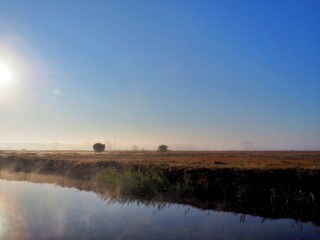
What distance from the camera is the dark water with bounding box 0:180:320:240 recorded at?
58.1 ft

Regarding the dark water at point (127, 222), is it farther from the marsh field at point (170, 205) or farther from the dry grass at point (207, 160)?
the dry grass at point (207, 160)

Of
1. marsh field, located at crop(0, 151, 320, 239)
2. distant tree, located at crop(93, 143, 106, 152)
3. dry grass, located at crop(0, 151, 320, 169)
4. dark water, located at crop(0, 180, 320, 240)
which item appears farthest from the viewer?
distant tree, located at crop(93, 143, 106, 152)

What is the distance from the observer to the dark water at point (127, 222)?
1770cm

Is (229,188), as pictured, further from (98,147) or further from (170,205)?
(98,147)

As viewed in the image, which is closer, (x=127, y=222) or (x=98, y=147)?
(x=127, y=222)

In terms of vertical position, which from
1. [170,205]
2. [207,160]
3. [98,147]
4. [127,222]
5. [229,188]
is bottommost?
[127,222]

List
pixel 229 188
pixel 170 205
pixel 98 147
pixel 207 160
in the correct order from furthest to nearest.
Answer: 1. pixel 98 147
2. pixel 207 160
3. pixel 229 188
4. pixel 170 205

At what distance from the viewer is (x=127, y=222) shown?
2036cm

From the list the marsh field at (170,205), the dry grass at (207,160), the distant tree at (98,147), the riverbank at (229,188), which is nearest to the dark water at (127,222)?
the marsh field at (170,205)

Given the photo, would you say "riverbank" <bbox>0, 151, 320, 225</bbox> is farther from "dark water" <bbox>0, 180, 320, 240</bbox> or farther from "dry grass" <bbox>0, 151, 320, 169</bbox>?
"dry grass" <bbox>0, 151, 320, 169</bbox>

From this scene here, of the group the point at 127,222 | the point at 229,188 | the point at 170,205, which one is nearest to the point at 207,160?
the point at 229,188

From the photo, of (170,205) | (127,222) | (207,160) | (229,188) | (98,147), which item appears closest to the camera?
(127,222)

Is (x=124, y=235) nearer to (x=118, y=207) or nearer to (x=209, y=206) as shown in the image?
(x=118, y=207)

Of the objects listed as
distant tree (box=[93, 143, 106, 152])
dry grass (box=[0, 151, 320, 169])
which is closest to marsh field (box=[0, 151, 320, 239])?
dry grass (box=[0, 151, 320, 169])
